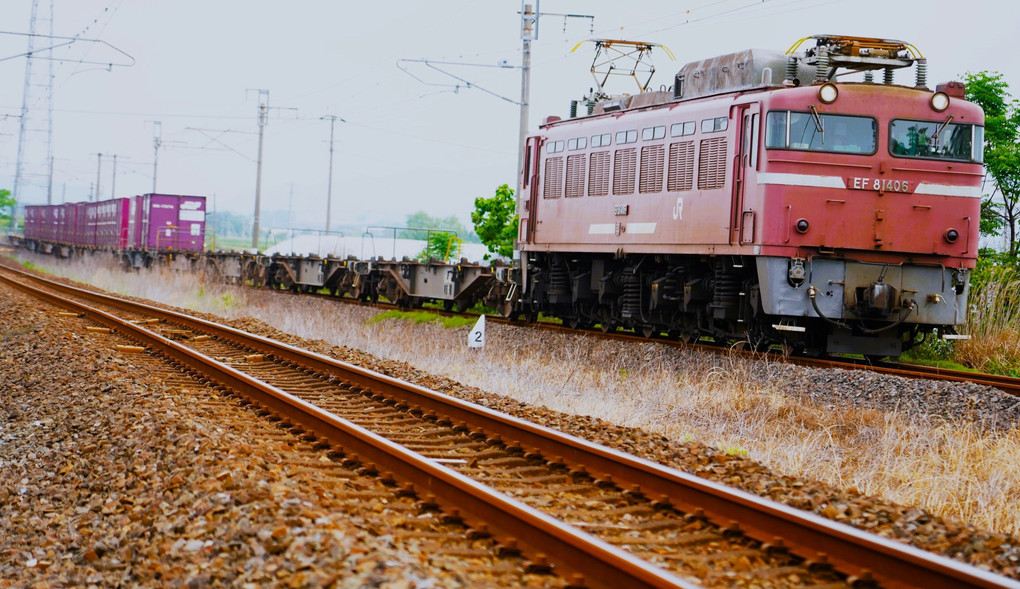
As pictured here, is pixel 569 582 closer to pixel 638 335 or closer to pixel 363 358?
Answer: pixel 363 358

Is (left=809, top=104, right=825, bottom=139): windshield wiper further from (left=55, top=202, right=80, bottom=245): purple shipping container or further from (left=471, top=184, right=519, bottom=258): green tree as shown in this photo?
(left=55, top=202, right=80, bottom=245): purple shipping container

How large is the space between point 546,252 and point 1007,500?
476 inches

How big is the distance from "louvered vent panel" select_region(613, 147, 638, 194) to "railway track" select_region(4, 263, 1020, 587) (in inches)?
274

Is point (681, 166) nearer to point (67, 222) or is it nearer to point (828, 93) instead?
point (828, 93)

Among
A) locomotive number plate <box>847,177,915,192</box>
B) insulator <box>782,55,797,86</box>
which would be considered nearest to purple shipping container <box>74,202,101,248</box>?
insulator <box>782,55,797,86</box>

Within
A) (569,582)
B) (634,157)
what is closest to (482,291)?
(634,157)

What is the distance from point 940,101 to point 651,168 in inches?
153

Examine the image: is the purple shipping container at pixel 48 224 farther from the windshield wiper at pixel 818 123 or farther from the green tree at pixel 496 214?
the windshield wiper at pixel 818 123

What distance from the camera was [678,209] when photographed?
14844mm

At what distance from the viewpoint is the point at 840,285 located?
13156mm

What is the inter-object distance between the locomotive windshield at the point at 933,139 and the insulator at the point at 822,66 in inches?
48.7

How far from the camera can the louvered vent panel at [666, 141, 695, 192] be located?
14.6m

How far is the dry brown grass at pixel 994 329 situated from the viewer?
1439 centimetres

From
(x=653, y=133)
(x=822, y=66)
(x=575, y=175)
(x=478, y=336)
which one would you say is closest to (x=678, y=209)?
(x=653, y=133)
